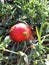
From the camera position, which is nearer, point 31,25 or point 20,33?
point 20,33

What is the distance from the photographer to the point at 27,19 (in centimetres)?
159

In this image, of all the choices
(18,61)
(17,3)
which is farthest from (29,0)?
(18,61)

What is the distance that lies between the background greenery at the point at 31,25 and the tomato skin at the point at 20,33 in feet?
0.13

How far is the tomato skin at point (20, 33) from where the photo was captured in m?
1.40

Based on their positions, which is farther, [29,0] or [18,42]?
[29,0]

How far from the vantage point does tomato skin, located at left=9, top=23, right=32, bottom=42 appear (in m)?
1.40

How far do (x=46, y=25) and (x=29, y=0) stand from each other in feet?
0.75

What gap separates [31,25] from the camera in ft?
5.09

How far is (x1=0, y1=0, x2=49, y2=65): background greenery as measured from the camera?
1.37 metres

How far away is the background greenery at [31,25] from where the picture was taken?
137cm

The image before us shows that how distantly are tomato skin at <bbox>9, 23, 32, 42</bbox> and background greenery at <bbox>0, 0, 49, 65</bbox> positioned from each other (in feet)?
0.13

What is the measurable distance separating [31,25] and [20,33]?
6.7 inches

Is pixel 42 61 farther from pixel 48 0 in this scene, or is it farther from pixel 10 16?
pixel 48 0

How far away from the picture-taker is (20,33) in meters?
1.40
